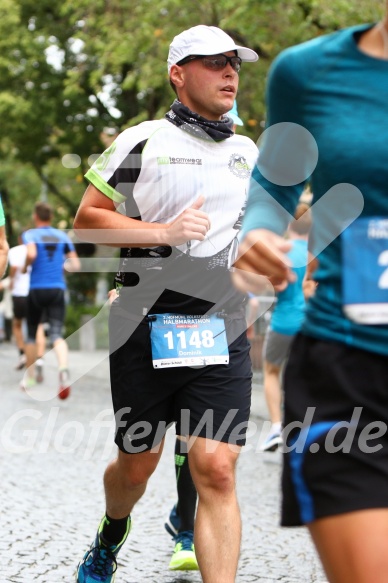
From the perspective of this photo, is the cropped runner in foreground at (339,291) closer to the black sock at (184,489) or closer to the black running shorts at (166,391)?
the black running shorts at (166,391)

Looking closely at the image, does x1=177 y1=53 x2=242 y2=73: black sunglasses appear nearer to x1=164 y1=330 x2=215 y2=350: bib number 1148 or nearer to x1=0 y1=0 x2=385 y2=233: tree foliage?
x1=164 y1=330 x2=215 y2=350: bib number 1148

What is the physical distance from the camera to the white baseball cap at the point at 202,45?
4656 mm

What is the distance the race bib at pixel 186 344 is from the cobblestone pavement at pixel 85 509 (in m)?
1.19

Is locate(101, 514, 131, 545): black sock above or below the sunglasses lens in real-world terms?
below

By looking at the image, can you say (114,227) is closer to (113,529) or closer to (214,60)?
(214,60)

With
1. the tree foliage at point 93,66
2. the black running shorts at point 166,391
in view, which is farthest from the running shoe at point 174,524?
the tree foliage at point 93,66

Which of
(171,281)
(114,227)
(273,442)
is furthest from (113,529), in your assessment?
(273,442)

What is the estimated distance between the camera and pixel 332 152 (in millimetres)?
2520

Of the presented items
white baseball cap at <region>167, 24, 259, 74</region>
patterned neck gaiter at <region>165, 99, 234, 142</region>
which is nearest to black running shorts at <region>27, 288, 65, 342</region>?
white baseball cap at <region>167, 24, 259, 74</region>

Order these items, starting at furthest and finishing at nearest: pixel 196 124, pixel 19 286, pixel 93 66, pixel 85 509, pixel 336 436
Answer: pixel 93 66, pixel 19 286, pixel 85 509, pixel 196 124, pixel 336 436

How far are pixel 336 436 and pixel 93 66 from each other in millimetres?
25712

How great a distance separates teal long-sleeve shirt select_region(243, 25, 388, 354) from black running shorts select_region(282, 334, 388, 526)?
52 millimetres

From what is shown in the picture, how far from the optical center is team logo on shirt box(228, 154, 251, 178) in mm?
4586

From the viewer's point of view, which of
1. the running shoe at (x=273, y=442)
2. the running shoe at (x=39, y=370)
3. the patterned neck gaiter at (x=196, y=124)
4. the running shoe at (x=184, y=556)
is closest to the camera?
the patterned neck gaiter at (x=196, y=124)
